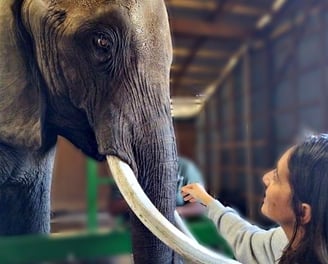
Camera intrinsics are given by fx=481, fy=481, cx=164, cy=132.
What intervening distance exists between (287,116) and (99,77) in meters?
3.38

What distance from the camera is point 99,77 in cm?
49

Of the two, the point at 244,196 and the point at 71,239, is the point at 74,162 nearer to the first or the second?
the point at 244,196

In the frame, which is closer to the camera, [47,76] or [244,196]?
[47,76]

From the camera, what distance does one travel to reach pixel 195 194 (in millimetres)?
487

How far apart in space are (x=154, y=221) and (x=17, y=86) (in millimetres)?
215

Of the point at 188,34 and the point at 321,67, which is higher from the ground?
the point at 188,34

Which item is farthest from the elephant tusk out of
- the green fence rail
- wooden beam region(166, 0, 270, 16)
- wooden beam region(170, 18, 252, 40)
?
wooden beam region(166, 0, 270, 16)

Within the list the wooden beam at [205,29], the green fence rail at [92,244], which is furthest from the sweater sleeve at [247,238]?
the wooden beam at [205,29]

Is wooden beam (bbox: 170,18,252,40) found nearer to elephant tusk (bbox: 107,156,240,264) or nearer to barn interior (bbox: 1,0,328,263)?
barn interior (bbox: 1,0,328,263)

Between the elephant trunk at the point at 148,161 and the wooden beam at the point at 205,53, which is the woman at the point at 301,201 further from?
the wooden beam at the point at 205,53

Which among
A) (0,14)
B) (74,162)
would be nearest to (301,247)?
(0,14)

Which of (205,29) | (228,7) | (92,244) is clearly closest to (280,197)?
(92,244)

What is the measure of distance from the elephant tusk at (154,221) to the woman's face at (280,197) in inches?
3.3

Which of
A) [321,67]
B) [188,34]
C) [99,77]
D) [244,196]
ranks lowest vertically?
[244,196]
